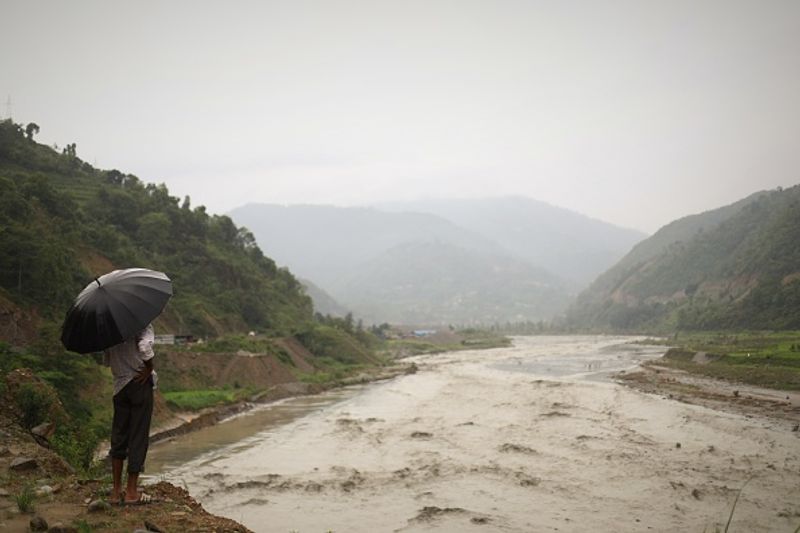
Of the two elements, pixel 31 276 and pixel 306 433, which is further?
pixel 31 276

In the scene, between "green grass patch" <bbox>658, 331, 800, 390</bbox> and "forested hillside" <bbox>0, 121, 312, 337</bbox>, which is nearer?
"forested hillside" <bbox>0, 121, 312, 337</bbox>

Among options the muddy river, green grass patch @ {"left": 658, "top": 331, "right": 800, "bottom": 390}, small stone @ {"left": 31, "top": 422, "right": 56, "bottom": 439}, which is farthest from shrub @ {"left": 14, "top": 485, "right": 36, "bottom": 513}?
green grass patch @ {"left": 658, "top": 331, "right": 800, "bottom": 390}

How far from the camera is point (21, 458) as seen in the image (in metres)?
9.55

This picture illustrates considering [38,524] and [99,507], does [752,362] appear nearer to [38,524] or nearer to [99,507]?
[99,507]

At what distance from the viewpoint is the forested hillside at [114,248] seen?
31.3 metres

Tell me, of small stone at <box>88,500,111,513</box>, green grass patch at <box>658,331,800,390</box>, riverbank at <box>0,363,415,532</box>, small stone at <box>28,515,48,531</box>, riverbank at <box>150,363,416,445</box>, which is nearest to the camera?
small stone at <box>28,515,48,531</box>

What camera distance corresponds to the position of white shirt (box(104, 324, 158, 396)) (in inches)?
277

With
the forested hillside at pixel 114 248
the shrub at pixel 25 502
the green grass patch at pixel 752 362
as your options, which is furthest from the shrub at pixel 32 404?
the green grass patch at pixel 752 362

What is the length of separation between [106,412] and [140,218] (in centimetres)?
4309

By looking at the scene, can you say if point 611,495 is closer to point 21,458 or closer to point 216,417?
point 21,458

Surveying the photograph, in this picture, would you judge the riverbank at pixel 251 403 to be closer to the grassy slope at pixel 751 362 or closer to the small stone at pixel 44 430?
the small stone at pixel 44 430

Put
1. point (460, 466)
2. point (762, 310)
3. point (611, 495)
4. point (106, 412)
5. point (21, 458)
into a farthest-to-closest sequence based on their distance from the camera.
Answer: point (762, 310), point (106, 412), point (460, 466), point (611, 495), point (21, 458)

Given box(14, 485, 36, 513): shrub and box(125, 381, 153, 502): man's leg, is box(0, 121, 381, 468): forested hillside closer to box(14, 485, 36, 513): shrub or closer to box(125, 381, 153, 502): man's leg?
box(14, 485, 36, 513): shrub

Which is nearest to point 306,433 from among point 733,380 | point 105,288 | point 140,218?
point 105,288
